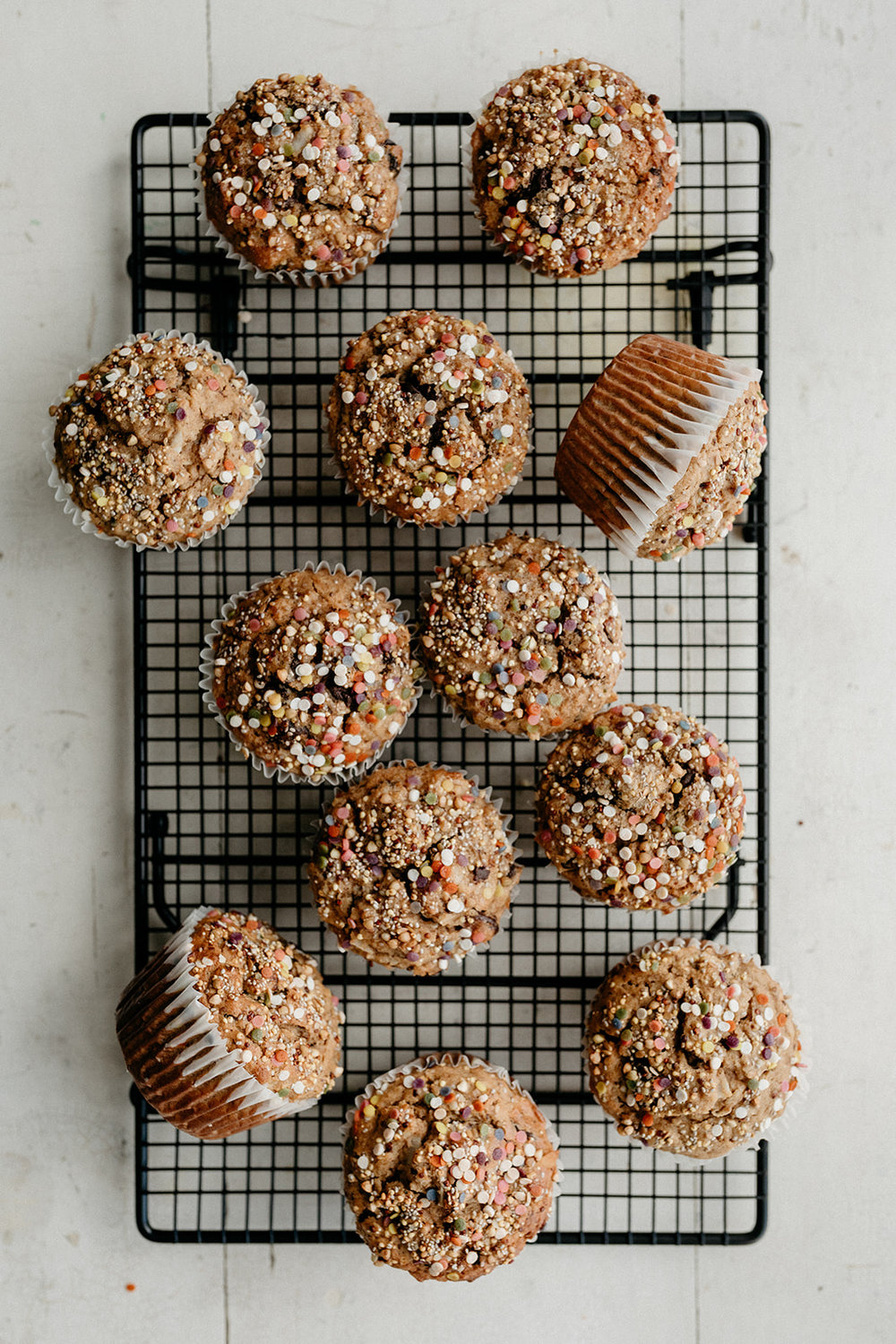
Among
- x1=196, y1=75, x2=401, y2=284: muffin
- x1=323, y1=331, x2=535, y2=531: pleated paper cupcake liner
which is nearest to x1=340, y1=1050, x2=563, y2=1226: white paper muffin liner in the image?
x1=323, y1=331, x2=535, y2=531: pleated paper cupcake liner

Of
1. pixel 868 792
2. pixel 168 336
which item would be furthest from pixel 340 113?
pixel 868 792

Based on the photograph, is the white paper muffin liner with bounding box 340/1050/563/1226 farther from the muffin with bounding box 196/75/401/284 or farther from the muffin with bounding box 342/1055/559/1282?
the muffin with bounding box 196/75/401/284

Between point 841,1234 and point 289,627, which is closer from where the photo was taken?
point 289,627

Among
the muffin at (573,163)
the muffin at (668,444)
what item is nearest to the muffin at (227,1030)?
the muffin at (668,444)

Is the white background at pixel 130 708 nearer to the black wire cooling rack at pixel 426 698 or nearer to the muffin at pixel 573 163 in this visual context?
the black wire cooling rack at pixel 426 698

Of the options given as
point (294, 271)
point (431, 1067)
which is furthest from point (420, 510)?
point (431, 1067)

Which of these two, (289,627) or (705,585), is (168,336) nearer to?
(289,627)

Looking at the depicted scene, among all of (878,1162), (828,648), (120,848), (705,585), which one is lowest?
(878,1162)

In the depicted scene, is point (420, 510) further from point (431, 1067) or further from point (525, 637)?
point (431, 1067)
